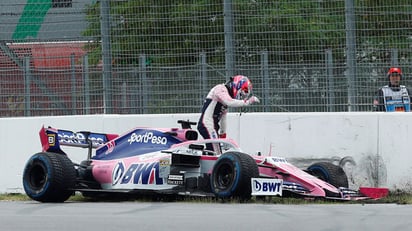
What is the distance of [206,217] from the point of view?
913 cm

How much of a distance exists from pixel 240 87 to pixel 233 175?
2289mm

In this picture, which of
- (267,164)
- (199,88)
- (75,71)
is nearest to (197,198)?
(267,164)

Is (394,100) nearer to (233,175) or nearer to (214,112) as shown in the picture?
(214,112)

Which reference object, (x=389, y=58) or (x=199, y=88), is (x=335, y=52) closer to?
(x=389, y=58)

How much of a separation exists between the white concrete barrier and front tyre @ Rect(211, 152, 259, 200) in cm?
196

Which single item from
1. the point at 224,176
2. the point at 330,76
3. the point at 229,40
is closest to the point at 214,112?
the point at 229,40

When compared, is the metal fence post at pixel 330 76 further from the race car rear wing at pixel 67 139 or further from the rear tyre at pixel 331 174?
the race car rear wing at pixel 67 139

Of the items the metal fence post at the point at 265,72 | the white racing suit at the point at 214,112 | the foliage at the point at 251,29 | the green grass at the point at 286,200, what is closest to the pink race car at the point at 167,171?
the green grass at the point at 286,200

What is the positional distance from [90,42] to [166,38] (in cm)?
121

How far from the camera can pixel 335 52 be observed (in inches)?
529

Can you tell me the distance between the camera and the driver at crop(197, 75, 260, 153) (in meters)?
13.2

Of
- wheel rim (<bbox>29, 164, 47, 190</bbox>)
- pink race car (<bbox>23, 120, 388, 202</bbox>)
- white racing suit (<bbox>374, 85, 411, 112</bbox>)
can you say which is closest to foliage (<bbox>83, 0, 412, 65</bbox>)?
white racing suit (<bbox>374, 85, 411, 112</bbox>)

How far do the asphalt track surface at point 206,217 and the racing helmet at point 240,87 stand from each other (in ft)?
7.82

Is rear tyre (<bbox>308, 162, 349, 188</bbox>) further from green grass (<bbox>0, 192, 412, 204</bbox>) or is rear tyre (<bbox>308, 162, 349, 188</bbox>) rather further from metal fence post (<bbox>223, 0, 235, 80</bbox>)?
metal fence post (<bbox>223, 0, 235, 80</bbox>)
